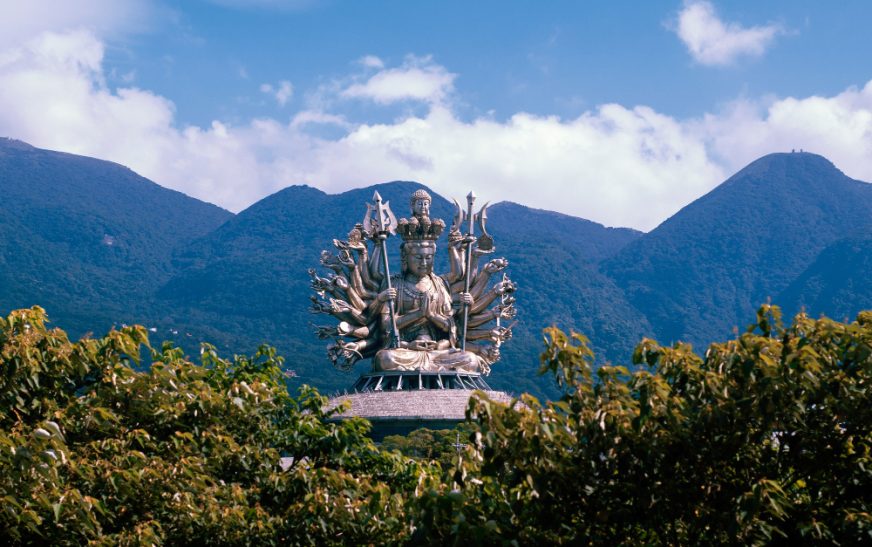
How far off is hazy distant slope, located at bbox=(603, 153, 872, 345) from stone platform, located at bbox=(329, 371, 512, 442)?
77521 millimetres

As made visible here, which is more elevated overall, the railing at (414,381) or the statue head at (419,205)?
the statue head at (419,205)

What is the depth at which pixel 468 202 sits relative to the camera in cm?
3731

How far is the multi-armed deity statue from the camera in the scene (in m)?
36.2

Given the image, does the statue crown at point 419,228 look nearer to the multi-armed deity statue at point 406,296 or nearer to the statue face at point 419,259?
the multi-armed deity statue at point 406,296

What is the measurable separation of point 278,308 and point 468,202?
71366mm

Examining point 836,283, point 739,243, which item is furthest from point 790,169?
point 836,283

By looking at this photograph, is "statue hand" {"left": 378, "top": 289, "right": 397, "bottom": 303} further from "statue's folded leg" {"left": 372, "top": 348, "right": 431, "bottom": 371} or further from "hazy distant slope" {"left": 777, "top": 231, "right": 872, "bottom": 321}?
"hazy distant slope" {"left": 777, "top": 231, "right": 872, "bottom": 321}

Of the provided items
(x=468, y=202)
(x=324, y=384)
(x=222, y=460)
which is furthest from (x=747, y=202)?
(x=222, y=460)

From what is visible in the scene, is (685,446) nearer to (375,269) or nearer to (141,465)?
(141,465)

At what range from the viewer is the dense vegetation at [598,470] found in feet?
50.6

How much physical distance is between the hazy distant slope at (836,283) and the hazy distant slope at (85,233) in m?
51.1

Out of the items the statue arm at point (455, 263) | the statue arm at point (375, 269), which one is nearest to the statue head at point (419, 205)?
the statue arm at point (455, 263)

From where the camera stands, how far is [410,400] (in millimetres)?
34750

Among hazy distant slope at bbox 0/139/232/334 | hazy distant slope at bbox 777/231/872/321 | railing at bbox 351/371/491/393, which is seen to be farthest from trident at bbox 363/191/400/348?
hazy distant slope at bbox 777/231/872/321
